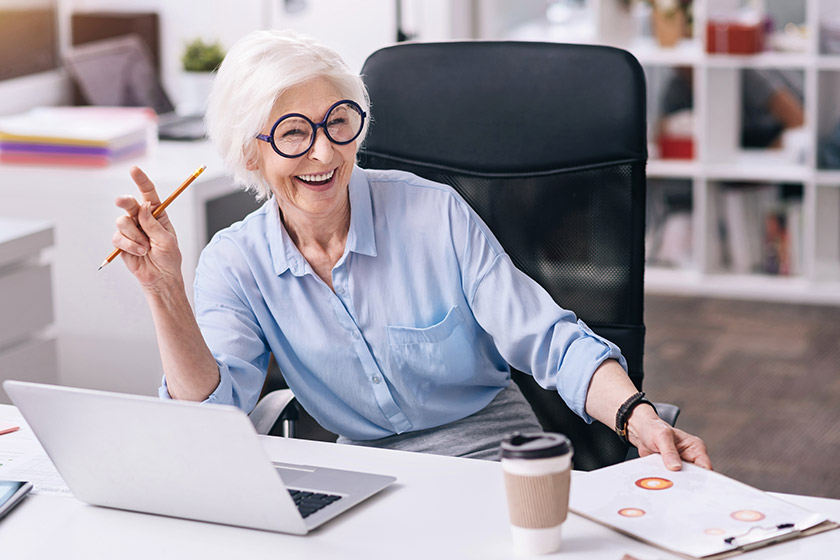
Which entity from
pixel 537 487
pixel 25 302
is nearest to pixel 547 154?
pixel 537 487

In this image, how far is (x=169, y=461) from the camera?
1.16 meters

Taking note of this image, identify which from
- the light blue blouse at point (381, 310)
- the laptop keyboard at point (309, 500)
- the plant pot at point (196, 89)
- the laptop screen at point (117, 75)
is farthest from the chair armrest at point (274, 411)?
the laptop screen at point (117, 75)

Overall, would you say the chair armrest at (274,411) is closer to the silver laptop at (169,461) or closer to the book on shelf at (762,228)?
the silver laptop at (169,461)

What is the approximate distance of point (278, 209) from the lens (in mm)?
1694

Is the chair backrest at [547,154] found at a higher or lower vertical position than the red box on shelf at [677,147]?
higher

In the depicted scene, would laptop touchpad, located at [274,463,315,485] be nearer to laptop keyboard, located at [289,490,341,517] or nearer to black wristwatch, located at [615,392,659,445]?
laptop keyboard, located at [289,490,341,517]

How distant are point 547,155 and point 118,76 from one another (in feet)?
7.05

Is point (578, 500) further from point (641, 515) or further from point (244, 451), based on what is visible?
point (244, 451)

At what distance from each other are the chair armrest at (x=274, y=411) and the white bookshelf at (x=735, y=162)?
112 inches

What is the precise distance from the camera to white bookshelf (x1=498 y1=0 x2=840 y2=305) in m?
4.12

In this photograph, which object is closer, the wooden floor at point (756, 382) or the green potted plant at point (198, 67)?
the wooden floor at point (756, 382)

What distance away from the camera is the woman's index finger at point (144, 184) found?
1.40 m

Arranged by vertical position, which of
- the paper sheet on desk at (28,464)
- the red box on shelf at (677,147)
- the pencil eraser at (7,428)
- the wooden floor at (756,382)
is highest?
the red box on shelf at (677,147)

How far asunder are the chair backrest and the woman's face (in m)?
0.23
